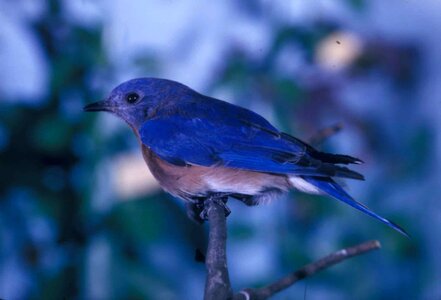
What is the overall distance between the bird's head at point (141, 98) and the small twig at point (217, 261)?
1.01 feet

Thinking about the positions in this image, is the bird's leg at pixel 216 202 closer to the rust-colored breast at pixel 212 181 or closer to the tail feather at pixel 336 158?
the rust-colored breast at pixel 212 181

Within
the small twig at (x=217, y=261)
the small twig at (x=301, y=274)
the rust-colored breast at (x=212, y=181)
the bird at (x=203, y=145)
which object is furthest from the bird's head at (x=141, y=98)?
the small twig at (x=301, y=274)

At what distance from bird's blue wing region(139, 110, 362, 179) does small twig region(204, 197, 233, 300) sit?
0.45 ft

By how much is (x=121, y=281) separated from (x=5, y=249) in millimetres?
388

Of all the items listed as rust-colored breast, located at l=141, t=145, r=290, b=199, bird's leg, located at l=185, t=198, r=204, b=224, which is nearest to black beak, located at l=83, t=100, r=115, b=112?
rust-colored breast, located at l=141, t=145, r=290, b=199

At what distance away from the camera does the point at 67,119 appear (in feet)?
6.27

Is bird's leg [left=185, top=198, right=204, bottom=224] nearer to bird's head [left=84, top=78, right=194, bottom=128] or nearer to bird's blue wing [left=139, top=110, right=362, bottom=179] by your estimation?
bird's blue wing [left=139, top=110, right=362, bottom=179]

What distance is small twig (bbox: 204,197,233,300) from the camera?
1.00m

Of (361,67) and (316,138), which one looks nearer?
(316,138)

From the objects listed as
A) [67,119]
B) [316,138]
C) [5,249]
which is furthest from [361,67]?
[5,249]

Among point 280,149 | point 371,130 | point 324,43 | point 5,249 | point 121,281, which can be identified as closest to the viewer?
point 280,149

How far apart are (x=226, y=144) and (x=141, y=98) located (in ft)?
0.82

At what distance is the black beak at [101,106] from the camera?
1563 millimetres

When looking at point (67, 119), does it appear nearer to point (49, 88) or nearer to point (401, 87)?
point (49, 88)
